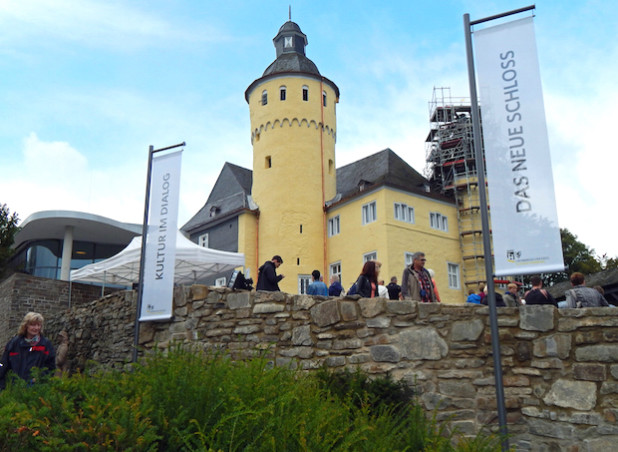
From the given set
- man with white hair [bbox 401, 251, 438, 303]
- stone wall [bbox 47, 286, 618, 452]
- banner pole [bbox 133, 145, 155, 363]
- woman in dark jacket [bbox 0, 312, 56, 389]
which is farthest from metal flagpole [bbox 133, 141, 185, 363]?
man with white hair [bbox 401, 251, 438, 303]

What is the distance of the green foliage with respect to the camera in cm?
463

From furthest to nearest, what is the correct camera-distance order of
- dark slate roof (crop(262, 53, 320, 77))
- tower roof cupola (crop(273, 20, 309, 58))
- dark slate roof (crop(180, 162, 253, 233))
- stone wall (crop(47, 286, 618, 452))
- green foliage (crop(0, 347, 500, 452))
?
tower roof cupola (crop(273, 20, 309, 58)), dark slate roof (crop(180, 162, 253, 233)), dark slate roof (crop(262, 53, 320, 77)), stone wall (crop(47, 286, 618, 452)), green foliage (crop(0, 347, 500, 452))

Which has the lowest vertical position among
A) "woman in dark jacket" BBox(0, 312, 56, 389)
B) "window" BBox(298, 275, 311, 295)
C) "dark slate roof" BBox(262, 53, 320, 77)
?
"woman in dark jacket" BBox(0, 312, 56, 389)

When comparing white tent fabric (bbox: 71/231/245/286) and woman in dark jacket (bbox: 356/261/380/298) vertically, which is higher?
white tent fabric (bbox: 71/231/245/286)

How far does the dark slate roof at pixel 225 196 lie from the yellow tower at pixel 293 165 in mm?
2141

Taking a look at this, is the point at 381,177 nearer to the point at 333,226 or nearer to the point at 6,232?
the point at 333,226

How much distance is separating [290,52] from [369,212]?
Answer: 1169 cm

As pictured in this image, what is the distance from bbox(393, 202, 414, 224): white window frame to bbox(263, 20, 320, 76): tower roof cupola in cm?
863

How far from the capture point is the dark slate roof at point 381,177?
3017cm

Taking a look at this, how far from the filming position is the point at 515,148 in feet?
22.2

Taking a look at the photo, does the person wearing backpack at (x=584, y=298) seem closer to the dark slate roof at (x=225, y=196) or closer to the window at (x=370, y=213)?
→ the window at (x=370, y=213)

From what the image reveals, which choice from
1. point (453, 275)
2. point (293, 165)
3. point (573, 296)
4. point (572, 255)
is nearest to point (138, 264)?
point (573, 296)

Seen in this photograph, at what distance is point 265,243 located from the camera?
3002 cm

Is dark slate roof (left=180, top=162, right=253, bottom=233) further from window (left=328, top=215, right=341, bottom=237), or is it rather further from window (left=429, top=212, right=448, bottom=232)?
window (left=429, top=212, right=448, bottom=232)
